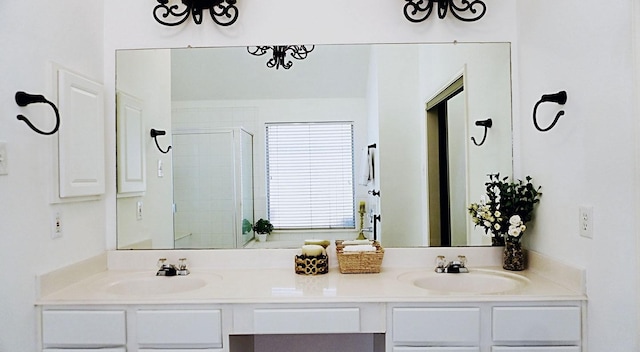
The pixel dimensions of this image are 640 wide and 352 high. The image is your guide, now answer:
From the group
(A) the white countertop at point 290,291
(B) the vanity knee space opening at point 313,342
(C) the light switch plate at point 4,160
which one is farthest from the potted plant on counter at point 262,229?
(C) the light switch plate at point 4,160

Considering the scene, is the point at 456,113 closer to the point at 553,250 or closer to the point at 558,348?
the point at 553,250

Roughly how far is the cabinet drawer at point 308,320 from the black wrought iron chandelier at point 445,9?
1415 millimetres

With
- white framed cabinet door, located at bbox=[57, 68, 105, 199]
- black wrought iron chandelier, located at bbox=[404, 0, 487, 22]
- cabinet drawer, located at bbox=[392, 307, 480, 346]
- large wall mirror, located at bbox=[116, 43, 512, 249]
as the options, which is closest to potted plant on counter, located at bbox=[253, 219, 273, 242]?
large wall mirror, located at bbox=[116, 43, 512, 249]

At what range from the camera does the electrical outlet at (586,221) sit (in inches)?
67.1

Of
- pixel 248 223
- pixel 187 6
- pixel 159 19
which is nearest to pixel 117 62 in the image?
pixel 159 19

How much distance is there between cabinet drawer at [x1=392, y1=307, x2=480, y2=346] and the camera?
179cm

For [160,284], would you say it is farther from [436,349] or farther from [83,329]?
[436,349]

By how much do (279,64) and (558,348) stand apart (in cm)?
173

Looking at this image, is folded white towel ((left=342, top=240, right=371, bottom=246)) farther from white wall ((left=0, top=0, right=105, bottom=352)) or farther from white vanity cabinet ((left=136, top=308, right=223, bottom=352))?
white wall ((left=0, top=0, right=105, bottom=352))

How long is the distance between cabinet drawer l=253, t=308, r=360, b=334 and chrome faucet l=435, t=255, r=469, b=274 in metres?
0.62

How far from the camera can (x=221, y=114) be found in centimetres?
244

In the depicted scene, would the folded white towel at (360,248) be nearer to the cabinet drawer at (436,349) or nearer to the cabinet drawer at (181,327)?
the cabinet drawer at (436,349)

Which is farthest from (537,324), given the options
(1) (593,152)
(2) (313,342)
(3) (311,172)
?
(3) (311,172)

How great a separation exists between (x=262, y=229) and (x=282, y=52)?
89 centimetres
